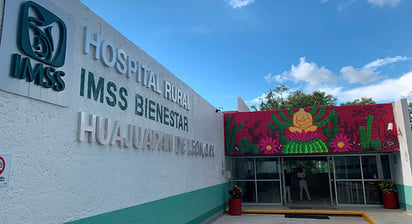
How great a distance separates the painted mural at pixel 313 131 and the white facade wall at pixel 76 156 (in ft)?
22.0

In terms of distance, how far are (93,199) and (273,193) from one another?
437 inches

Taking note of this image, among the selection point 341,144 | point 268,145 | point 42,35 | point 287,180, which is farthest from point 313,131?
point 42,35

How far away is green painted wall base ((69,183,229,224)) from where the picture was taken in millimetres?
5402

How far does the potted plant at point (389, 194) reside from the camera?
12.3 metres

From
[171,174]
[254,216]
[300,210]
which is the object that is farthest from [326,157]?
[171,174]

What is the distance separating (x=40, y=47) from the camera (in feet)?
12.8

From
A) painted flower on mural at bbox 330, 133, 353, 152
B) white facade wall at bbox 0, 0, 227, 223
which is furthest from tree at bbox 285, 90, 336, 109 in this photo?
white facade wall at bbox 0, 0, 227, 223

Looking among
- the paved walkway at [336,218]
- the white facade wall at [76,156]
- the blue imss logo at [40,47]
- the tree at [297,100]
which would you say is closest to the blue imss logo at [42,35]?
the blue imss logo at [40,47]

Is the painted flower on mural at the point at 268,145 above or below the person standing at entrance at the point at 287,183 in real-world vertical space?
above

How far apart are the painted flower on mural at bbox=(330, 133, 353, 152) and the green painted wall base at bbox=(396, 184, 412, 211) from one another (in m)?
2.45

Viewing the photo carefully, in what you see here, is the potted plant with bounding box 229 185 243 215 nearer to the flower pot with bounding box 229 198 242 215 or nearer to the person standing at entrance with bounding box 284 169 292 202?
the flower pot with bounding box 229 198 242 215

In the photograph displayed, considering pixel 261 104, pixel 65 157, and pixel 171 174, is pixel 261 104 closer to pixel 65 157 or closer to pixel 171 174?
pixel 171 174

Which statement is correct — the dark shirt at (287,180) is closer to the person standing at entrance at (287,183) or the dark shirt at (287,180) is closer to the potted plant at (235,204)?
the person standing at entrance at (287,183)

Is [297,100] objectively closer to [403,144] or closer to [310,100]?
[310,100]
